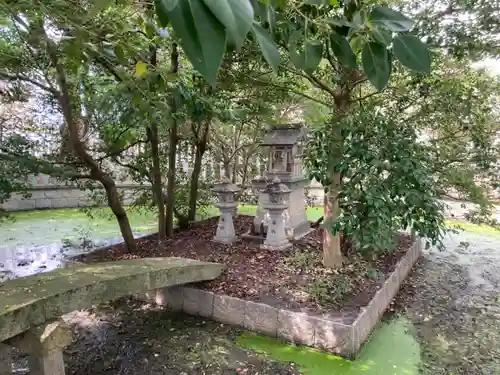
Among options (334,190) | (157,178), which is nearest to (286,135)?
(157,178)

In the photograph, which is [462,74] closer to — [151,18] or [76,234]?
[151,18]

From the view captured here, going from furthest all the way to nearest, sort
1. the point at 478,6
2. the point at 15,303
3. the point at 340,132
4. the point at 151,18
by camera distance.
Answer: the point at 478,6, the point at 340,132, the point at 15,303, the point at 151,18

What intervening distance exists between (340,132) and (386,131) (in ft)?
0.99

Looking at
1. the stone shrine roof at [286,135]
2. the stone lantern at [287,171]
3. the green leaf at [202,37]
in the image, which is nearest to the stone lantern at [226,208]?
the stone lantern at [287,171]

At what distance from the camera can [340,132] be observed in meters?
2.70

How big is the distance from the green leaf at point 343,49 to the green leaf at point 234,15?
1.16 feet

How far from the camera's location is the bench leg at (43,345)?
6.20 feet

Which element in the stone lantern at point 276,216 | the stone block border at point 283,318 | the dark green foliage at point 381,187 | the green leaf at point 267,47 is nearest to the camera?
the green leaf at point 267,47

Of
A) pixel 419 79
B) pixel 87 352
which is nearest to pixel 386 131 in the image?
pixel 419 79

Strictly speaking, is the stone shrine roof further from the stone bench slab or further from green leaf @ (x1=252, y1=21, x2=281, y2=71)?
green leaf @ (x1=252, y1=21, x2=281, y2=71)

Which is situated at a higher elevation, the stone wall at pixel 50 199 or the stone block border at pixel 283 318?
the stone wall at pixel 50 199

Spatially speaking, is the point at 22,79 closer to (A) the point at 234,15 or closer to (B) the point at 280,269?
(B) the point at 280,269

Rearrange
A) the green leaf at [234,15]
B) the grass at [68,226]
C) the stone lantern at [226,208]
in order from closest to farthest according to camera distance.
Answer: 1. the green leaf at [234,15]
2. the stone lantern at [226,208]
3. the grass at [68,226]

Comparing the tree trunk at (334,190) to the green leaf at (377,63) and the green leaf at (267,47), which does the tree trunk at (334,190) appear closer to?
the green leaf at (377,63)
